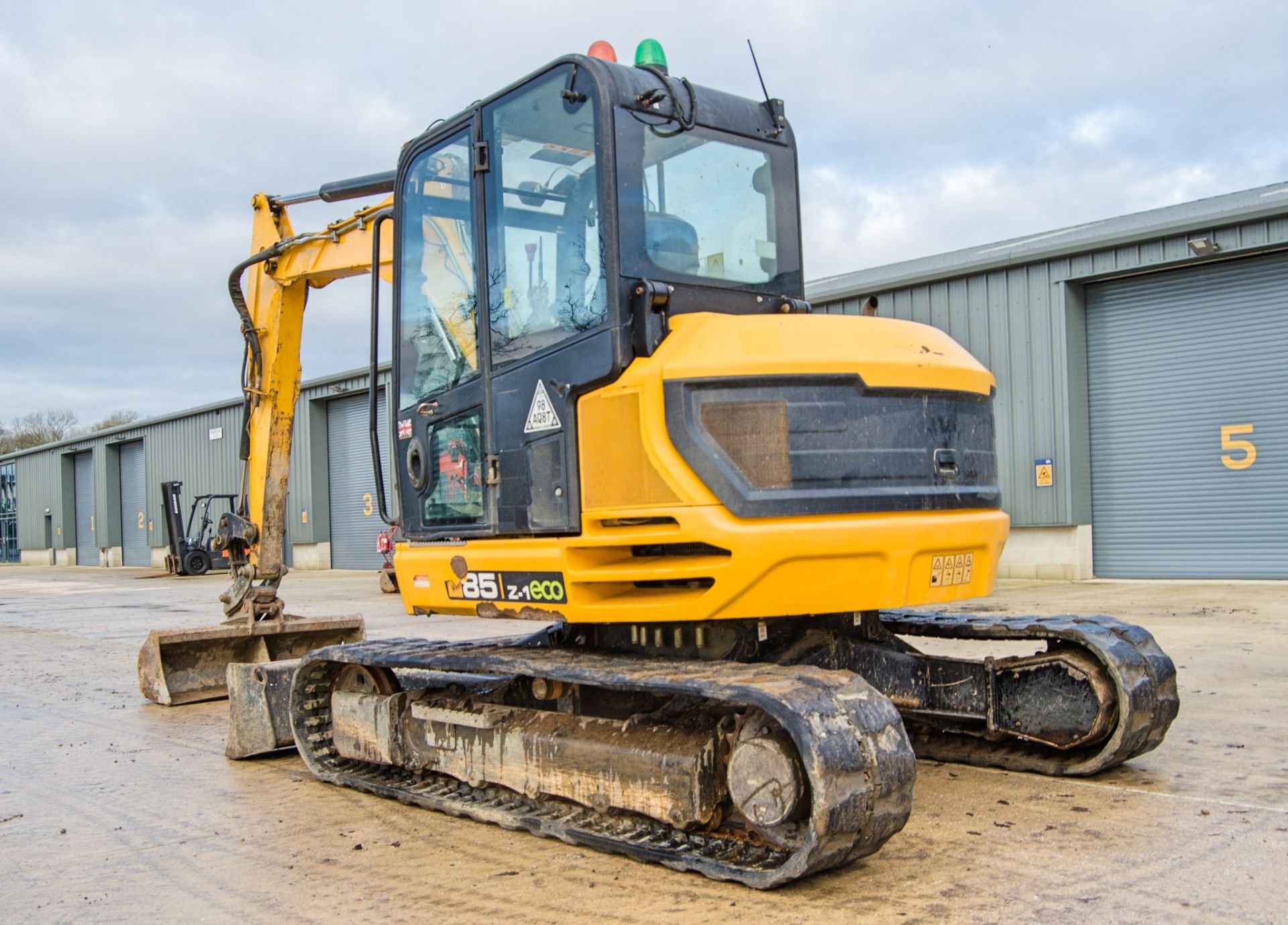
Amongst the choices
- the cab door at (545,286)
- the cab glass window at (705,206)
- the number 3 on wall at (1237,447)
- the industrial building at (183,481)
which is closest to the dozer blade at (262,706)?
the cab door at (545,286)

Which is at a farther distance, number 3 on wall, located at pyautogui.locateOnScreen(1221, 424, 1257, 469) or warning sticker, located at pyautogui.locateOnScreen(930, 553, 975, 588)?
number 3 on wall, located at pyautogui.locateOnScreen(1221, 424, 1257, 469)

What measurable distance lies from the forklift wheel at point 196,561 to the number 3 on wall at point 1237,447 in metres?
27.4

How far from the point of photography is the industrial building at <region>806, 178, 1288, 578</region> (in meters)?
16.3

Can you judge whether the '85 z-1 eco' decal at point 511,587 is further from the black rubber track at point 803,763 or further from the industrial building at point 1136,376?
the industrial building at point 1136,376

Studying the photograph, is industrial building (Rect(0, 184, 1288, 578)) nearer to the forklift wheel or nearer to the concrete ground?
the concrete ground

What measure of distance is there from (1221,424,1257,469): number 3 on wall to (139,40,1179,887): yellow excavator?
1230 cm

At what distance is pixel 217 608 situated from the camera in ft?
64.7

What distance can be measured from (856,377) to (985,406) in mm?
952

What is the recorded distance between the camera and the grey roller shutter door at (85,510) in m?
51.0

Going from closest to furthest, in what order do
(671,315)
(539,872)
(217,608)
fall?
1. (539,872)
2. (671,315)
3. (217,608)

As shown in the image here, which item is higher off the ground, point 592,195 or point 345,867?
point 592,195

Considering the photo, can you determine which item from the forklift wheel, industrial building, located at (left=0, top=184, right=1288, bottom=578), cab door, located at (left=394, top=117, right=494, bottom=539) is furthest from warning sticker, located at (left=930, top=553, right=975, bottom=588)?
the forklift wheel

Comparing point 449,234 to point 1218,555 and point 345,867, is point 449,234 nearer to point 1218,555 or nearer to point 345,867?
point 345,867

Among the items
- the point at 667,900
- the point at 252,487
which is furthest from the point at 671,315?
the point at 252,487
